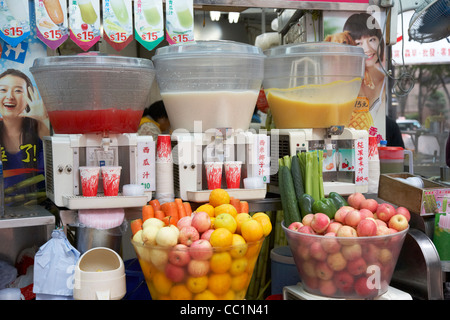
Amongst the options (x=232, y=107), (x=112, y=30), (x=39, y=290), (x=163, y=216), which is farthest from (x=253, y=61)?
(x=39, y=290)

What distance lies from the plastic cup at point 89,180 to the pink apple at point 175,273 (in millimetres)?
707

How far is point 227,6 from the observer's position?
3.24 m

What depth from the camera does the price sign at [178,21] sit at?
3057mm

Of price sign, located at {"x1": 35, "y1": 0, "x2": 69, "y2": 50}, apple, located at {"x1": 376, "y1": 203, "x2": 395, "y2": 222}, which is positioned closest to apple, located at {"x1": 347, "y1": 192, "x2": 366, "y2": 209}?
apple, located at {"x1": 376, "y1": 203, "x2": 395, "y2": 222}

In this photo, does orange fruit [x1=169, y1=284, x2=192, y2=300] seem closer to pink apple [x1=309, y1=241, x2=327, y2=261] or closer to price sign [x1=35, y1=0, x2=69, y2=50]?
pink apple [x1=309, y1=241, x2=327, y2=261]

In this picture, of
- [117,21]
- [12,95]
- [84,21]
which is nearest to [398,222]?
[117,21]

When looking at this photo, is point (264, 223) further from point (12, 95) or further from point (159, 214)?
point (12, 95)

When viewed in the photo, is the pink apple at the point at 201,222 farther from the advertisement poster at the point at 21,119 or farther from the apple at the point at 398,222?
the advertisement poster at the point at 21,119

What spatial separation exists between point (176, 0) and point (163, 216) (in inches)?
54.2

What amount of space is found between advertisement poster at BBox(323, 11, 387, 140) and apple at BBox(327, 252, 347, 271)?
5.38 feet

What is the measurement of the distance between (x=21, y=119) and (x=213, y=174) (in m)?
1.20

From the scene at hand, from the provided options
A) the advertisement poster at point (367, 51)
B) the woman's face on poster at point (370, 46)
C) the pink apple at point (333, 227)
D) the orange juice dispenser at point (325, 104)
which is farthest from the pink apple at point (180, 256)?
the woman's face on poster at point (370, 46)

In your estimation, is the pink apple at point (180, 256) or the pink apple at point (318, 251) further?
the pink apple at point (318, 251)

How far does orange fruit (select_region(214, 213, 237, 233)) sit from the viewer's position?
2.09 meters
